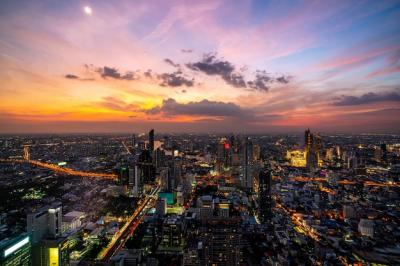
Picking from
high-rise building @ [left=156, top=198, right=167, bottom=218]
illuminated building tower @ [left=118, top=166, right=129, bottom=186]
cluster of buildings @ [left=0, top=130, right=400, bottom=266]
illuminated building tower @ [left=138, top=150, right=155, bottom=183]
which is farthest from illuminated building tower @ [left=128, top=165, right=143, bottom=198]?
high-rise building @ [left=156, top=198, right=167, bottom=218]

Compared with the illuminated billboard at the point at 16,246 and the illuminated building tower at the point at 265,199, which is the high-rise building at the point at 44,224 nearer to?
the illuminated billboard at the point at 16,246

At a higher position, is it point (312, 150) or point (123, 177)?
point (312, 150)

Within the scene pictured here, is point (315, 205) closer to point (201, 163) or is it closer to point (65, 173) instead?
point (201, 163)

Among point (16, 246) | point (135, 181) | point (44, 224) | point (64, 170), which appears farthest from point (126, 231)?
point (64, 170)

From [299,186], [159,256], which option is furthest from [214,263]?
[299,186]

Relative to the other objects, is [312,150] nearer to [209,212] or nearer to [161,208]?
[209,212]
